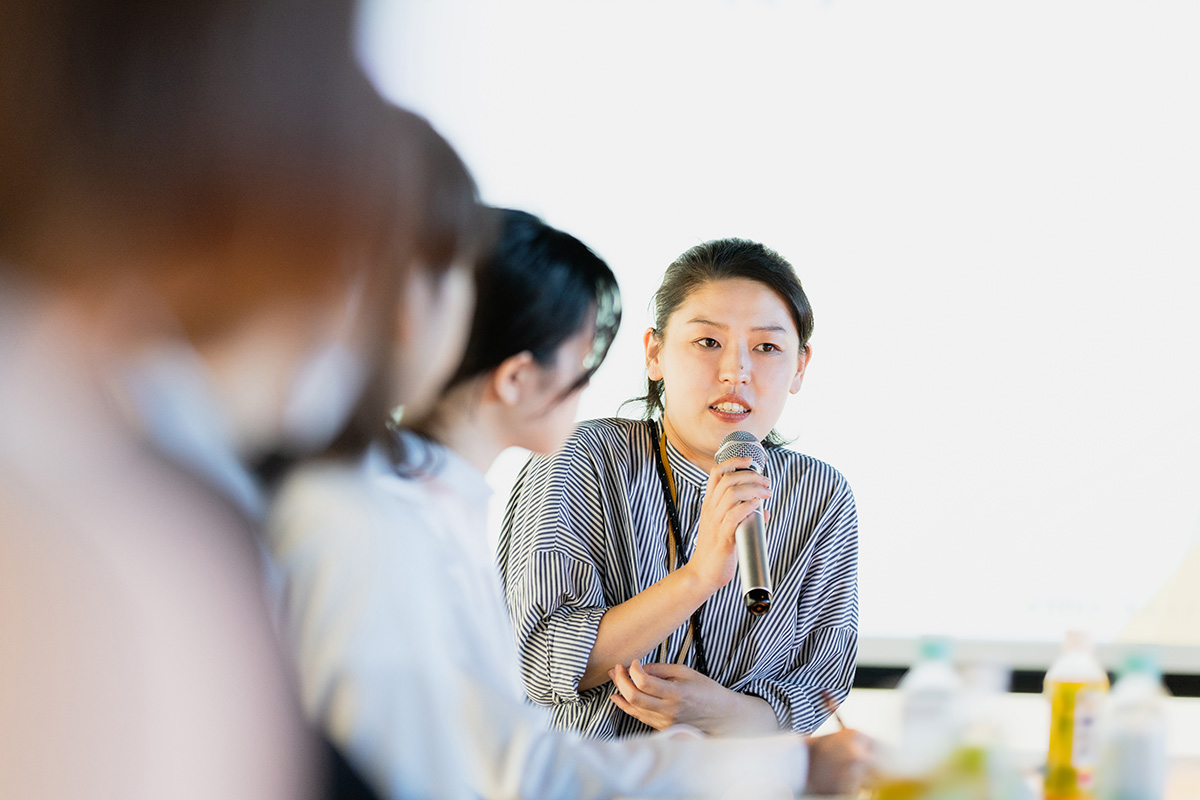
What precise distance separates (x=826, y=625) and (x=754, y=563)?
1.29ft

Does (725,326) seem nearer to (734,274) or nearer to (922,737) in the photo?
(734,274)

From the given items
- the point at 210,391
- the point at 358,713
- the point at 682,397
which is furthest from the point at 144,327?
the point at 682,397

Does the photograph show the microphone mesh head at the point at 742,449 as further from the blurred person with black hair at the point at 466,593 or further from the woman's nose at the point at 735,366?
the blurred person with black hair at the point at 466,593

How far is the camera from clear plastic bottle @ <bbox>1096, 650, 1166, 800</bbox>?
0.99 meters

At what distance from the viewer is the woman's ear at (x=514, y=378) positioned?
45.0 inches

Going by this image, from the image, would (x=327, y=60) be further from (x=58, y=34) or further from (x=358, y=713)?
(x=358, y=713)

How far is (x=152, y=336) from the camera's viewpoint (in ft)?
2.55

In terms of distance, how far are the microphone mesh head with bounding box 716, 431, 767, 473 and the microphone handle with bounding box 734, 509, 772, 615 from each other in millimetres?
106

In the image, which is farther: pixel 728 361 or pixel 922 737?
pixel 728 361

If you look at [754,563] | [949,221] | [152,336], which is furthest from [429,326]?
[949,221]

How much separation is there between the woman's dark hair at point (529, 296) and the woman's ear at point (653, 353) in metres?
0.50

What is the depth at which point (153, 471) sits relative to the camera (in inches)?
30.0

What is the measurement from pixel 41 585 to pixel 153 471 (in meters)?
0.11

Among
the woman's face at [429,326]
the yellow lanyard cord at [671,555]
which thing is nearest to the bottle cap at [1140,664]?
the yellow lanyard cord at [671,555]
